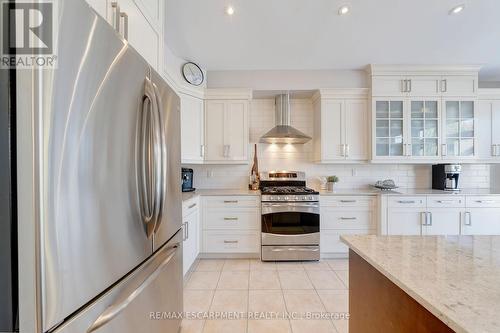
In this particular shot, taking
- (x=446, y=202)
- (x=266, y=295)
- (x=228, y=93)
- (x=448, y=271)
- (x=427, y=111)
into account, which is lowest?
(x=266, y=295)

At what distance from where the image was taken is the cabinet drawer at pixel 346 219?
3.13m

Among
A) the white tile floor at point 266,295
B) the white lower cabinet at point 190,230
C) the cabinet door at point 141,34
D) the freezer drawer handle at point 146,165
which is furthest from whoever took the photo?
the white lower cabinet at point 190,230

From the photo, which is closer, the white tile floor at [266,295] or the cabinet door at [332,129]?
the white tile floor at [266,295]

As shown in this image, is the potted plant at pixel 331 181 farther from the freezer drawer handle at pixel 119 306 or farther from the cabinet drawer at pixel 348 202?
the freezer drawer handle at pixel 119 306

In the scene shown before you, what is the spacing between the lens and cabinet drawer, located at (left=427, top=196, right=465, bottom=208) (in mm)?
3012

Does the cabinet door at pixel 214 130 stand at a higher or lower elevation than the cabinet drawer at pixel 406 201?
higher

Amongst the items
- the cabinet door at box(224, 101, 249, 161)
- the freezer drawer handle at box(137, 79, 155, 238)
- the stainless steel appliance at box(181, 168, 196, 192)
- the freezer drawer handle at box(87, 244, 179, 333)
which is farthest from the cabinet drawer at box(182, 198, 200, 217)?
the freezer drawer handle at box(137, 79, 155, 238)

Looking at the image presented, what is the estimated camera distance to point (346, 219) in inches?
123

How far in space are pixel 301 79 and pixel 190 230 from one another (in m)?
2.62

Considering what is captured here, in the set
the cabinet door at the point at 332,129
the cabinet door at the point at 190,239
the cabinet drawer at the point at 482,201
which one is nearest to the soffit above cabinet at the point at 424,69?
the cabinet door at the point at 332,129

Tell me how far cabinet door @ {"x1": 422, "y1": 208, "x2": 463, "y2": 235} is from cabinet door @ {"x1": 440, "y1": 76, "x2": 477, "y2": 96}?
1627 millimetres

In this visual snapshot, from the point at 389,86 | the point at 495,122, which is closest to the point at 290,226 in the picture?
the point at 389,86

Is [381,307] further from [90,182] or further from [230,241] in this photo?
[230,241]

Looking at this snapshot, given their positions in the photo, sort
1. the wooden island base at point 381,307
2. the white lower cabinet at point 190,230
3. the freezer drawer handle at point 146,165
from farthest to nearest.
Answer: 1. the white lower cabinet at point 190,230
2. the freezer drawer handle at point 146,165
3. the wooden island base at point 381,307
